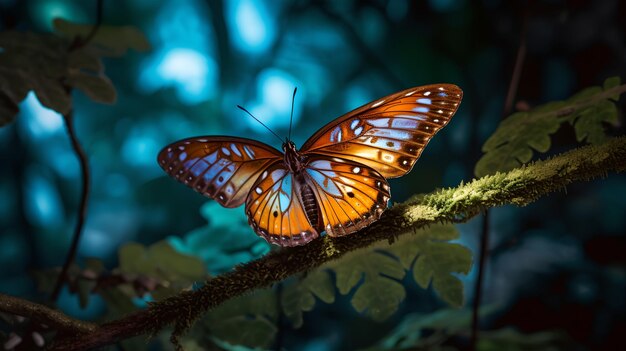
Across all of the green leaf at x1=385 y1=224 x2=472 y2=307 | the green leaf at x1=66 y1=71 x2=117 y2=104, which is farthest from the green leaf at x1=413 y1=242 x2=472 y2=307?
the green leaf at x1=66 y1=71 x2=117 y2=104

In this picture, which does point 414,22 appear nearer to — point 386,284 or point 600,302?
point 386,284

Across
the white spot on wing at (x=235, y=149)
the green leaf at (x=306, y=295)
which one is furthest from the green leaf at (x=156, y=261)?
the white spot on wing at (x=235, y=149)

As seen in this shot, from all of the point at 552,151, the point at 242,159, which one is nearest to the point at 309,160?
the point at 242,159

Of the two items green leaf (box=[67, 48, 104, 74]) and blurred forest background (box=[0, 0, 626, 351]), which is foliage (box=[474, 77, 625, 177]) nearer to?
blurred forest background (box=[0, 0, 626, 351])

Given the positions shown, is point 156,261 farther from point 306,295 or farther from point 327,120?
point 327,120

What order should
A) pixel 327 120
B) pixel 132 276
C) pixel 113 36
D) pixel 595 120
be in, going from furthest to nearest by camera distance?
pixel 327 120 < pixel 113 36 < pixel 132 276 < pixel 595 120

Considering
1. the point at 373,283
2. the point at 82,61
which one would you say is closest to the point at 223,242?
the point at 373,283

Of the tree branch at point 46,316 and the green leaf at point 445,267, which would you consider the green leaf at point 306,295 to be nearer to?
the green leaf at point 445,267
